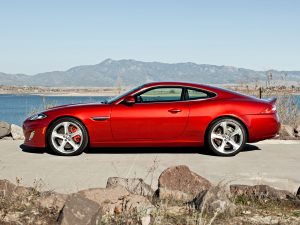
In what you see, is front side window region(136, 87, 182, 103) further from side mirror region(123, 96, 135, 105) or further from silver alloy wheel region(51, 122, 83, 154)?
silver alloy wheel region(51, 122, 83, 154)

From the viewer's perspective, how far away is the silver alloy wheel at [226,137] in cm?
941

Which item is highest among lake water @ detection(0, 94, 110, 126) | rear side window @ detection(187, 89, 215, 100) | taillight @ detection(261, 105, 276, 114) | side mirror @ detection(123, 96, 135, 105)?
rear side window @ detection(187, 89, 215, 100)

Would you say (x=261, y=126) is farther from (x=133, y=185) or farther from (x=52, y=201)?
(x=52, y=201)

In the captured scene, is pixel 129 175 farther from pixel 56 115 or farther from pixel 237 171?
pixel 56 115

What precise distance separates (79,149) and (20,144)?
232cm

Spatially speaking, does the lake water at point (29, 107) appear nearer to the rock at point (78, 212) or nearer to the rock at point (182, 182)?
the rock at point (182, 182)

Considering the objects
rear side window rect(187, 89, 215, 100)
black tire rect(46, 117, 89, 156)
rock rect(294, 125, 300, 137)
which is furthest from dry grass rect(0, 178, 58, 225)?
rock rect(294, 125, 300, 137)

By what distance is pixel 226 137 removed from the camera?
30.9ft

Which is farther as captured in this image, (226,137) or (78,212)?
(226,137)

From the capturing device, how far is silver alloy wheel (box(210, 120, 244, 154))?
941 centimetres

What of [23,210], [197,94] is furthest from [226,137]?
[23,210]

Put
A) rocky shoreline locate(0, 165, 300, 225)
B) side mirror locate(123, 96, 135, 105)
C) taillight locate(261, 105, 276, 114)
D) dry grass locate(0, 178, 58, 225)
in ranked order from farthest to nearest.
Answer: taillight locate(261, 105, 276, 114)
side mirror locate(123, 96, 135, 105)
dry grass locate(0, 178, 58, 225)
rocky shoreline locate(0, 165, 300, 225)

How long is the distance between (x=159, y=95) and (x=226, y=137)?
55.5 inches

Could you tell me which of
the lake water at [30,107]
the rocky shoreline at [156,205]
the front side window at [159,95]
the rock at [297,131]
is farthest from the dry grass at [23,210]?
the rock at [297,131]
